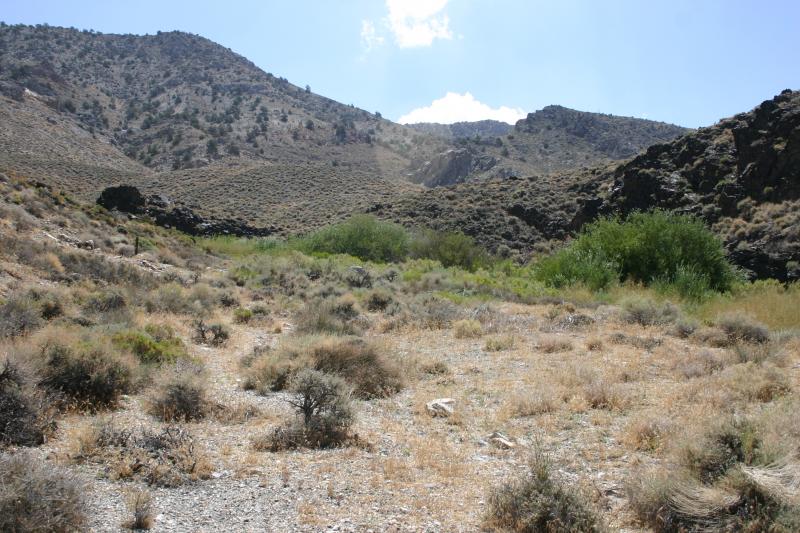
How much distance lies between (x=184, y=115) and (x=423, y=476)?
92.8m

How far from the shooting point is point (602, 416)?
7781mm

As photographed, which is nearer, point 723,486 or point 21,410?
point 723,486

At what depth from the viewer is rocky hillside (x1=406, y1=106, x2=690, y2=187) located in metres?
84.4

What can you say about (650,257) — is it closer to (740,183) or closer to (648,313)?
(648,313)

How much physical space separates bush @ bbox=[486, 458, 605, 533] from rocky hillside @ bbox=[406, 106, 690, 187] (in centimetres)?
7731

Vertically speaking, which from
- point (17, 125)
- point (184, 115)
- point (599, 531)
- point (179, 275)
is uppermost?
point (184, 115)

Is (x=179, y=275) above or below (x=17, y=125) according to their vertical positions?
below

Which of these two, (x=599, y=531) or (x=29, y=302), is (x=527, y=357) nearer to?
(x=599, y=531)

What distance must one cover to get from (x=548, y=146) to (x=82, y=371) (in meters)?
88.1

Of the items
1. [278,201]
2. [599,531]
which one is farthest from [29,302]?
[278,201]

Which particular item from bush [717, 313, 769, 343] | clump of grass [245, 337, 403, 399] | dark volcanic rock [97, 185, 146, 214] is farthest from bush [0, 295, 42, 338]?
dark volcanic rock [97, 185, 146, 214]

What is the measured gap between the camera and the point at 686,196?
38062mm

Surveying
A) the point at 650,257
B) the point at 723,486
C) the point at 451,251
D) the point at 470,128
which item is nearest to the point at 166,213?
the point at 451,251

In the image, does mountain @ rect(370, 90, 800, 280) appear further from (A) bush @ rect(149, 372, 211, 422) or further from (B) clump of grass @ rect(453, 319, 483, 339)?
(A) bush @ rect(149, 372, 211, 422)
